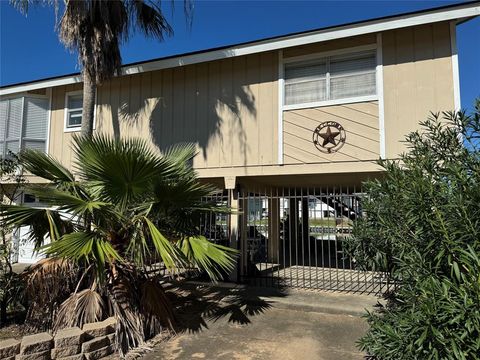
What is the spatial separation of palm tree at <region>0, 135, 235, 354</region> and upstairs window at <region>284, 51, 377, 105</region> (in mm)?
3794

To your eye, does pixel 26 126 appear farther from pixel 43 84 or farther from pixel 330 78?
pixel 330 78

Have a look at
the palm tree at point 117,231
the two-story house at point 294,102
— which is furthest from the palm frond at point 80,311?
the two-story house at point 294,102

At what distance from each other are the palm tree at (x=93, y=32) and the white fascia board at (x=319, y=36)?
3.10 ft

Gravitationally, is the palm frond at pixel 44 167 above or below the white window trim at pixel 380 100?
below

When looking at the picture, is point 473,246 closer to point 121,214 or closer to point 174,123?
point 121,214

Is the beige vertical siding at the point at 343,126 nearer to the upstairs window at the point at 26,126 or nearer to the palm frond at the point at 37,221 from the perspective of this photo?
the palm frond at the point at 37,221

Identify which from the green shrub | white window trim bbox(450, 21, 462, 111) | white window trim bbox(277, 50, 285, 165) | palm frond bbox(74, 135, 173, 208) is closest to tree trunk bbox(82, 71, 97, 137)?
palm frond bbox(74, 135, 173, 208)

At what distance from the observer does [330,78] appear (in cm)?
848

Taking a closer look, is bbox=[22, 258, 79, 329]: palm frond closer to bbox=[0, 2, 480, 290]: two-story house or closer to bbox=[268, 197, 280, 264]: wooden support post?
bbox=[0, 2, 480, 290]: two-story house

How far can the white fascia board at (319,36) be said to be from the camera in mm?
A: 7094

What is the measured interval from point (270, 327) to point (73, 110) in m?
9.32

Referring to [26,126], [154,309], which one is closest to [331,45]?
[154,309]

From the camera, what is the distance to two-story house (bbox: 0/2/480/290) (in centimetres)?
759

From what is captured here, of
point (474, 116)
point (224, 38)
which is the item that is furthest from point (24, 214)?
point (224, 38)
